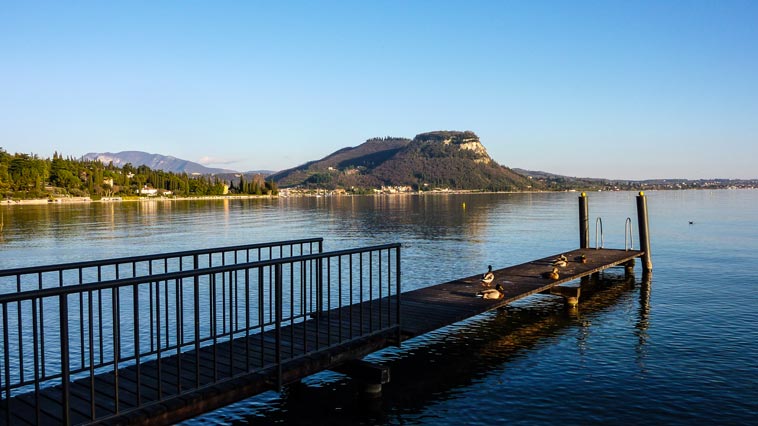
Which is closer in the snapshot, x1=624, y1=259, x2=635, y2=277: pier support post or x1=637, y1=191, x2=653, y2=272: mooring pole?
x1=624, y1=259, x2=635, y2=277: pier support post

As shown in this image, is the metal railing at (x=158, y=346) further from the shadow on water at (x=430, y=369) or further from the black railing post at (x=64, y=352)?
the shadow on water at (x=430, y=369)

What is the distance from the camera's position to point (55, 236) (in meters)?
56.2

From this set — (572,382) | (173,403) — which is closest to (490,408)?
(572,382)

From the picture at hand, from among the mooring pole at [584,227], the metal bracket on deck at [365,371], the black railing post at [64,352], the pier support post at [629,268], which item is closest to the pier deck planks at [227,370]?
the metal bracket on deck at [365,371]

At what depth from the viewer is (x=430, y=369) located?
1487 centimetres

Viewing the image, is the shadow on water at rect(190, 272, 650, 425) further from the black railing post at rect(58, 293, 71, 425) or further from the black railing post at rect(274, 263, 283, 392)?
the black railing post at rect(58, 293, 71, 425)

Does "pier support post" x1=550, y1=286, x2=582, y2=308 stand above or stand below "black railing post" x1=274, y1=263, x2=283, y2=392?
below

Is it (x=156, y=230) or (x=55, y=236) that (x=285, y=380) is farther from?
(x=156, y=230)

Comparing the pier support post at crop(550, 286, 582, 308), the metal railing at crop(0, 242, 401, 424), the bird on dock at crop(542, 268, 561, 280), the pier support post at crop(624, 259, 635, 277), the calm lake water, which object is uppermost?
the metal railing at crop(0, 242, 401, 424)

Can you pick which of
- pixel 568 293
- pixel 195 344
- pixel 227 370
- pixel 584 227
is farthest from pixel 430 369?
pixel 584 227

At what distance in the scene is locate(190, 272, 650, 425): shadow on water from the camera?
1194 centimetres

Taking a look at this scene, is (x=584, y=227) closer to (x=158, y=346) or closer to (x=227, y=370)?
(x=227, y=370)

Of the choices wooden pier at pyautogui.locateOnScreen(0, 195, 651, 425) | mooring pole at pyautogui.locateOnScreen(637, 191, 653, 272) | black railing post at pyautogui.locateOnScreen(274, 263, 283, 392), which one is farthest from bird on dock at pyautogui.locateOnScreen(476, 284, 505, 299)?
mooring pole at pyautogui.locateOnScreen(637, 191, 653, 272)

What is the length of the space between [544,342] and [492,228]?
5108 cm
